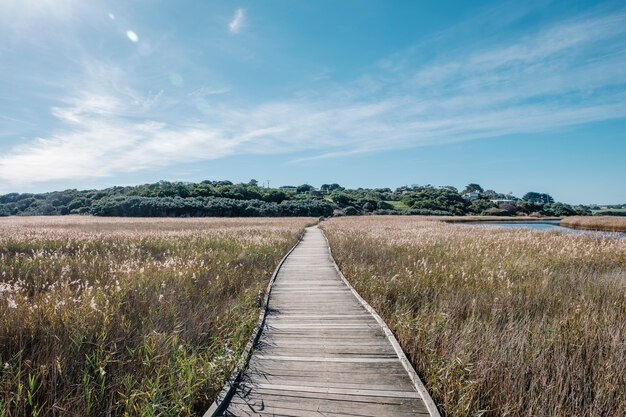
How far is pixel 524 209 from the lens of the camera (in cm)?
9194

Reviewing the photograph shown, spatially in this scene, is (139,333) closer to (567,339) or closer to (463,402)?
(463,402)

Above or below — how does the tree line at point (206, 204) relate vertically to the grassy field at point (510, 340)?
above

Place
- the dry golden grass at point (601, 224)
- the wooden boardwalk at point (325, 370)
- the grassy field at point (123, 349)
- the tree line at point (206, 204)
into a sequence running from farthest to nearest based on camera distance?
the tree line at point (206, 204), the dry golden grass at point (601, 224), the wooden boardwalk at point (325, 370), the grassy field at point (123, 349)

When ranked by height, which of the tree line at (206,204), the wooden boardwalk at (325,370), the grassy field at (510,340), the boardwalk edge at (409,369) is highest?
the tree line at (206,204)

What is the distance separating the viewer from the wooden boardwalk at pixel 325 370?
3299mm

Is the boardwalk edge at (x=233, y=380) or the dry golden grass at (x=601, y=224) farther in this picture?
the dry golden grass at (x=601, y=224)

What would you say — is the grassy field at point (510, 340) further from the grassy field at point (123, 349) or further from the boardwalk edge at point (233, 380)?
the grassy field at point (123, 349)

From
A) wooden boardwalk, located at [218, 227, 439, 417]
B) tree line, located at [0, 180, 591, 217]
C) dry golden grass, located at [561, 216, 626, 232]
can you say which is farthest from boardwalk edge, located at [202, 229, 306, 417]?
tree line, located at [0, 180, 591, 217]

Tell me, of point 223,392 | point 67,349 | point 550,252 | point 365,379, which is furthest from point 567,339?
point 550,252

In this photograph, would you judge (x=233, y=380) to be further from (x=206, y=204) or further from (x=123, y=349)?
(x=206, y=204)

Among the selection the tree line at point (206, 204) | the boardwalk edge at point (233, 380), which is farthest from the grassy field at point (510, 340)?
the tree line at point (206, 204)

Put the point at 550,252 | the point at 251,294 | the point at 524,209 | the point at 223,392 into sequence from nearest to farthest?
the point at 223,392 → the point at 251,294 → the point at 550,252 → the point at 524,209

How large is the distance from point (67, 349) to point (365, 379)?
12.1 ft

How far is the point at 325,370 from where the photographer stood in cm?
407
